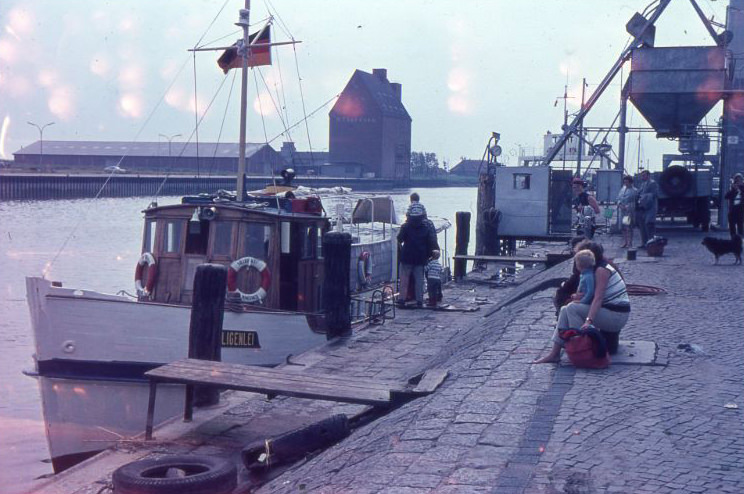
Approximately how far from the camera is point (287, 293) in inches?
607

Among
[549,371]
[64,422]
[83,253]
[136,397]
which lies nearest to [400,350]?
[136,397]

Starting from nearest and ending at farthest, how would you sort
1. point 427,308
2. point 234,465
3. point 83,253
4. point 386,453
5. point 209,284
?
1. point 386,453
2. point 234,465
3. point 209,284
4. point 427,308
5. point 83,253

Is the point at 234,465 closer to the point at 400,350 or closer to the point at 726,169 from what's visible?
the point at 400,350

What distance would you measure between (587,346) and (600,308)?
41 centimetres

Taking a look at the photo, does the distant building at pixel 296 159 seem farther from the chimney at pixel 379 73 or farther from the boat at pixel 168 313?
the chimney at pixel 379 73

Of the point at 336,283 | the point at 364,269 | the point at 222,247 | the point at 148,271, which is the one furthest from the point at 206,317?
the point at 364,269

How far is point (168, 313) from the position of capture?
13.2m

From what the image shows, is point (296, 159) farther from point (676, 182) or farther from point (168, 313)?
point (168, 313)

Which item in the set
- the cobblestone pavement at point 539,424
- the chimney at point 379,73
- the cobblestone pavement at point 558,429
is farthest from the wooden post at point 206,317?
the chimney at point 379,73

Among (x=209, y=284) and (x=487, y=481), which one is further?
(x=209, y=284)

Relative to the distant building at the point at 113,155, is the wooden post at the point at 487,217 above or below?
below

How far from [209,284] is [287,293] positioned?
4.32 m

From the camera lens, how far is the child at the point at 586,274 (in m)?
8.66

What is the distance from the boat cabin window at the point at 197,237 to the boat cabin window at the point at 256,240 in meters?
0.58
